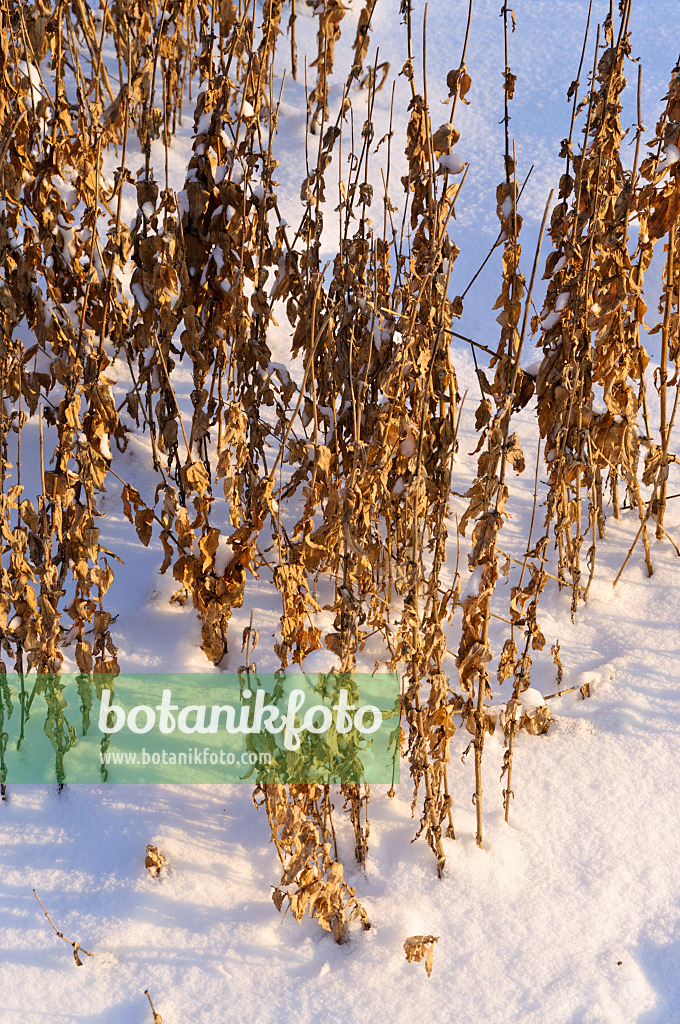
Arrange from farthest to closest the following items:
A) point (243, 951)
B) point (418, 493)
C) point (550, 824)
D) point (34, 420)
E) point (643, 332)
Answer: point (643, 332)
point (34, 420)
point (550, 824)
point (243, 951)
point (418, 493)

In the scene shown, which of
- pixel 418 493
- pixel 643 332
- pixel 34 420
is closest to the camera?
pixel 418 493

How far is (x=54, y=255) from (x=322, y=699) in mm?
881

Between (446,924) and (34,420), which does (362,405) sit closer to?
(446,924)

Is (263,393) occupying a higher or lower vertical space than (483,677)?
higher

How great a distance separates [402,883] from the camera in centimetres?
145

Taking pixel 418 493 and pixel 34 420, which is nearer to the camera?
pixel 418 493

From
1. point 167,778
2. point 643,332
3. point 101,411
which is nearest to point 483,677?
point 167,778

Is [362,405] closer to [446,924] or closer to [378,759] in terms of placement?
[378,759]

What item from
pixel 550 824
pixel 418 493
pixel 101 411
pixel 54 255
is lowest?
pixel 550 824

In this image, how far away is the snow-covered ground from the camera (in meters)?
1.33

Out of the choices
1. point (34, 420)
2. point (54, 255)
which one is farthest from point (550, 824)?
point (34, 420)

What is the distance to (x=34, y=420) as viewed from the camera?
218cm

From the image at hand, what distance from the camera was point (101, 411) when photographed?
1436 millimetres

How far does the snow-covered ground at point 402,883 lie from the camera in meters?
1.33
